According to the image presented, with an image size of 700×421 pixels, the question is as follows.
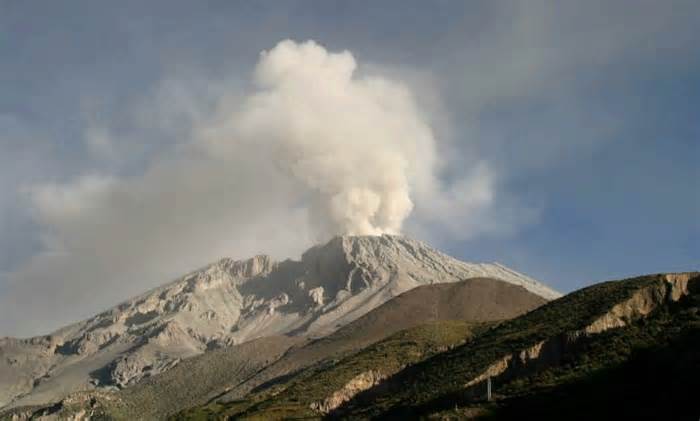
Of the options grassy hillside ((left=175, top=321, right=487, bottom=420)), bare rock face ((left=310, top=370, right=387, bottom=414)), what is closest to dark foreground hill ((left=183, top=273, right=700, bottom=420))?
bare rock face ((left=310, top=370, right=387, bottom=414))

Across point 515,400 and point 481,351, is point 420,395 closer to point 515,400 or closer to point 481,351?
point 481,351

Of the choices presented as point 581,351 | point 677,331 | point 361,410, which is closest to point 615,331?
point 581,351

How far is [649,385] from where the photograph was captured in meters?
67.6

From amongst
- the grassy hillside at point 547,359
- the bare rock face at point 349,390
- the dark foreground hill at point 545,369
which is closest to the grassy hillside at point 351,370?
the dark foreground hill at point 545,369

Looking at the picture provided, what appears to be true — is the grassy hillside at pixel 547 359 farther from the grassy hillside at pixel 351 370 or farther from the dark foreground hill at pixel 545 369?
the grassy hillside at pixel 351 370

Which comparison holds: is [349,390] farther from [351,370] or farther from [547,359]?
[547,359]

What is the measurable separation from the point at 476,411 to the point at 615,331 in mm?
26065

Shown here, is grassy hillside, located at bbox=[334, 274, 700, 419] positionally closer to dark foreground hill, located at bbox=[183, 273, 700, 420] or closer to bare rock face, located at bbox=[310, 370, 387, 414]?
dark foreground hill, located at bbox=[183, 273, 700, 420]

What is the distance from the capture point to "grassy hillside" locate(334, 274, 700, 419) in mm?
78250

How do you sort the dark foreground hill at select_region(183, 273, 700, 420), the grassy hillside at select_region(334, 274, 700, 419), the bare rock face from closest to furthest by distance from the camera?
the dark foreground hill at select_region(183, 273, 700, 420) → the grassy hillside at select_region(334, 274, 700, 419) → the bare rock face

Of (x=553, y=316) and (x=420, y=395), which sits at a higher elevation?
(x=553, y=316)

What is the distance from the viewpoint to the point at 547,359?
106562mm

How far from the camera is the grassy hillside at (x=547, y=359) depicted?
257 feet

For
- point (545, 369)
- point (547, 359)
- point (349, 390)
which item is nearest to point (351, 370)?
point (349, 390)
